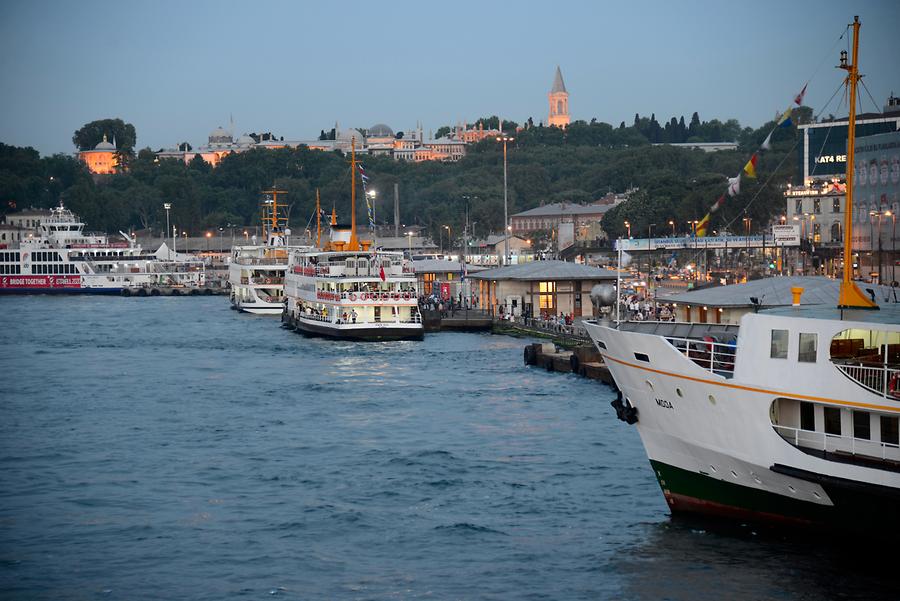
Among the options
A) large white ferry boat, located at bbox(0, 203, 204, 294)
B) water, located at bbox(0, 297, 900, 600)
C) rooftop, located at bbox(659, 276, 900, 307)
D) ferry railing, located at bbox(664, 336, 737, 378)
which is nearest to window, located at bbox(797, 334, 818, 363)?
ferry railing, located at bbox(664, 336, 737, 378)

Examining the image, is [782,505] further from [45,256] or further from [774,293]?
[45,256]

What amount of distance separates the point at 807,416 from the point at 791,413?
0.85ft

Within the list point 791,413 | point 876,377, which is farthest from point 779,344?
point 876,377

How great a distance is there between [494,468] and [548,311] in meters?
34.6

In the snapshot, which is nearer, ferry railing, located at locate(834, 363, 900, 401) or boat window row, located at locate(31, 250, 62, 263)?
ferry railing, located at locate(834, 363, 900, 401)

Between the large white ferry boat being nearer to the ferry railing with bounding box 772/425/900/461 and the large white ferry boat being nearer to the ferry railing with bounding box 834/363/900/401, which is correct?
the ferry railing with bounding box 772/425/900/461

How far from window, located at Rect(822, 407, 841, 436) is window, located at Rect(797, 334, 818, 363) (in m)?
0.86

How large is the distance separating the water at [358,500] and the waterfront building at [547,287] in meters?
14.6

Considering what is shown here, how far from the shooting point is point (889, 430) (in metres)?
20.2

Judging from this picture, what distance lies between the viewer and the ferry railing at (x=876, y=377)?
65.4ft

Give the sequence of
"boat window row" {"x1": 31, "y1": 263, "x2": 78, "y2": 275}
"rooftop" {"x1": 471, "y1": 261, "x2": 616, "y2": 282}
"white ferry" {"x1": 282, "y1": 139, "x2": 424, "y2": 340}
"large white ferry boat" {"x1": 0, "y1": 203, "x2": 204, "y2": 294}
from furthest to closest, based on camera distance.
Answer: "boat window row" {"x1": 31, "y1": 263, "x2": 78, "y2": 275} → "large white ferry boat" {"x1": 0, "y1": 203, "x2": 204, "y2": 294} → "rooftop" {"x1": 471, "y1": 261, "x2": 616, "y2": 282} → "white ferry" {"x1": 282, "y1": 139, "x2": 424, "y2": 340}

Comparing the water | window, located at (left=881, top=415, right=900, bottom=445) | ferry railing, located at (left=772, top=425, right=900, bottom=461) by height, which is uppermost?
window, located at (left=881, top=415, right=900, bottom=445)

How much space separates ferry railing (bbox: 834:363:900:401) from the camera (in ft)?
Result: 65.4

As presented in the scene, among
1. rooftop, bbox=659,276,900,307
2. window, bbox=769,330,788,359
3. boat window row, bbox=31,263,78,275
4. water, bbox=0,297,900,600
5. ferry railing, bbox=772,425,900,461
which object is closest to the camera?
ferry railing, bbox=772,425,900,461
